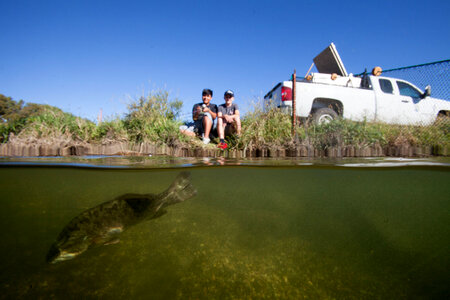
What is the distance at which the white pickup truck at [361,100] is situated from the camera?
817 cm

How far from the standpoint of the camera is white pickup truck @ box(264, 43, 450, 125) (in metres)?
8.17

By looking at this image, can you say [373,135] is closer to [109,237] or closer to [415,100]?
[415,100]

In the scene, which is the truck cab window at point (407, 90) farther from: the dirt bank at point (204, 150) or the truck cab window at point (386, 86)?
the dirt bank at point (204, 150)

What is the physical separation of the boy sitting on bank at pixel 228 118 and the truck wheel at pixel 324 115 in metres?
2.93

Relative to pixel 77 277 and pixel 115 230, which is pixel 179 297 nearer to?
pixel 77 277

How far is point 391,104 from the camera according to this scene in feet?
29.2

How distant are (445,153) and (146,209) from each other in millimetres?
8293

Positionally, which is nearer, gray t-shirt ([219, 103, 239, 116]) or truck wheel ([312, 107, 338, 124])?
gray t-shirt ([219, 103, 239, 116])

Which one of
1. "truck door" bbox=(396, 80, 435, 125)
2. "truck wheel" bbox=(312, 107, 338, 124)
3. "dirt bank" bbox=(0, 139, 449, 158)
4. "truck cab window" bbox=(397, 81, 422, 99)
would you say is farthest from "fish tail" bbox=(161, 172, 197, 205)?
"truck cab window" bbox=(397, 81, 422, 99)

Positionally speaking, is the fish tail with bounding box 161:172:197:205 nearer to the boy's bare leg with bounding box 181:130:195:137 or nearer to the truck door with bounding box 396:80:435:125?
the boy's bare leg with bounding box 181:130:195:137

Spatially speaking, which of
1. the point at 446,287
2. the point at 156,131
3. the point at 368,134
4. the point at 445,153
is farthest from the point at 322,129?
the point at 156,131

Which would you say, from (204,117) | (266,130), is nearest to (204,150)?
(204,117)

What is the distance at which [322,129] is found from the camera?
300 inches

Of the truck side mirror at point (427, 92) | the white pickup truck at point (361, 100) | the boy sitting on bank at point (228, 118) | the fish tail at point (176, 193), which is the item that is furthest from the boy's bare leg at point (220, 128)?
the truck side mirror at point (427, 92)
